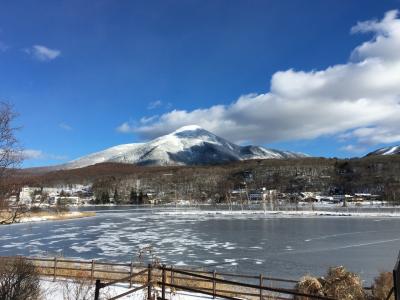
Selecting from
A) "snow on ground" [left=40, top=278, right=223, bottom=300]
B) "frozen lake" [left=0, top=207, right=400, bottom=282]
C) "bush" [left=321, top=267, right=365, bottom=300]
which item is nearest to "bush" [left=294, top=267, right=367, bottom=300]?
"bush" [left=321, top=267, right=365, bottom=300]

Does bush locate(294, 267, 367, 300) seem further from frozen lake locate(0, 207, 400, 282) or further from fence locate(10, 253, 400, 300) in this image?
frozen lake locate(0, 207, 400, 282)

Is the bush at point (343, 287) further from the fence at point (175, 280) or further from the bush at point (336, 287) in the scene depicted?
the fence at point (175, 280)

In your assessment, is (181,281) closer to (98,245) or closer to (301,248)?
(301,248)

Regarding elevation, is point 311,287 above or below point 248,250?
above

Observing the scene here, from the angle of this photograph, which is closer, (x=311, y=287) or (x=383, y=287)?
(x=383, y=287)

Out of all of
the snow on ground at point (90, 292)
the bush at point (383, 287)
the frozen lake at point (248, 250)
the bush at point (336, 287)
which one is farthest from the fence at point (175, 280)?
the frozen lake at point (248, 250)

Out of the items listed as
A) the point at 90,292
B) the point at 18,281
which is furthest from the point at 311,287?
the point at 18,281

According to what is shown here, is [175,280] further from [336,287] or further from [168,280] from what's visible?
[336,287]

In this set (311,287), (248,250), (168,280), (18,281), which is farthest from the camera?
(248,250)

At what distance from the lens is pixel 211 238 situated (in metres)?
52.2

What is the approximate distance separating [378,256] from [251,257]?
9.43 meters

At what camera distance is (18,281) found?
1062 cm

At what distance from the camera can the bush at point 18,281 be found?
10.5 m

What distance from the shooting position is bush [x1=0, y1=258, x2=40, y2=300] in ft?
34.5
